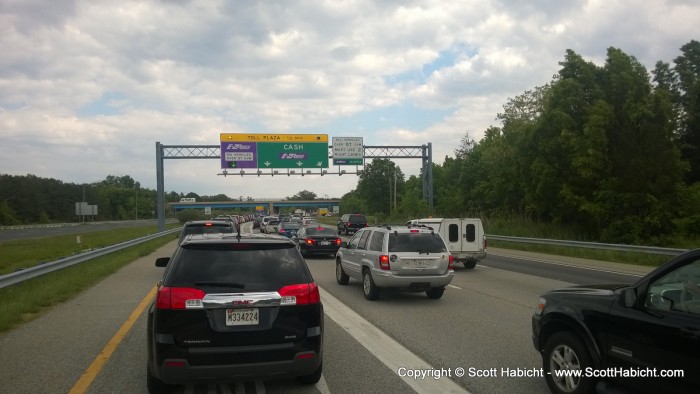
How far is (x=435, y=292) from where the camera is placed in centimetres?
1181

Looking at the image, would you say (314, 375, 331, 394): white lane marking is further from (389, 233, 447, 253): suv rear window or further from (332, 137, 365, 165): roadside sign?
(332, 137, 365, 165): roadside sign

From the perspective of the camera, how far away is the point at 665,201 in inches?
1104

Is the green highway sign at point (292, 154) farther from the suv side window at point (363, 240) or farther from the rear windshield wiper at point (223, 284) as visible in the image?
the rear windshield wiper at point (223, 284)

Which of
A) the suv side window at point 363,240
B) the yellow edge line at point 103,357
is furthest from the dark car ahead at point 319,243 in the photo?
the yellow edge line at point 103,357

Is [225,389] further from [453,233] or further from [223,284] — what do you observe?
[453,233]

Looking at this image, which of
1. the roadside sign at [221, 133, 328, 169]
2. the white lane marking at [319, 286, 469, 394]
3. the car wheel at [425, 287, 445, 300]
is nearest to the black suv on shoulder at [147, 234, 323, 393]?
the white lane marking at [319, 286, 469, 394]

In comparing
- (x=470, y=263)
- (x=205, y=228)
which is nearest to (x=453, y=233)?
(x=470, y=263)

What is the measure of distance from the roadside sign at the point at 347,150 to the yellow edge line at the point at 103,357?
33.2m

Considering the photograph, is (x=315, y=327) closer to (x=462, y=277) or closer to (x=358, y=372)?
(x=358, y=372)

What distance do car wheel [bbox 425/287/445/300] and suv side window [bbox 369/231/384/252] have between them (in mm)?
1438

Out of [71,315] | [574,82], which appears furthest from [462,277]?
[574,82]

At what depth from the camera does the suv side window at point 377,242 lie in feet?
39.0

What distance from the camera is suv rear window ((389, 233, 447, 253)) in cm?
1154

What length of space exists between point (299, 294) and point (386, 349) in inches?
92.7
